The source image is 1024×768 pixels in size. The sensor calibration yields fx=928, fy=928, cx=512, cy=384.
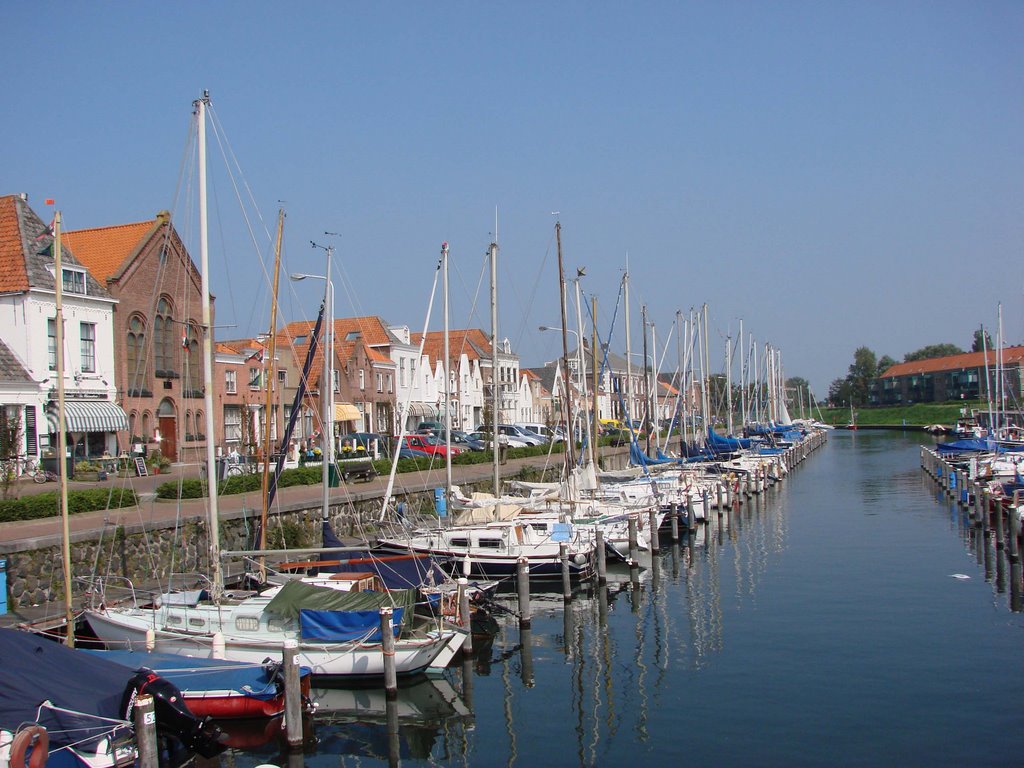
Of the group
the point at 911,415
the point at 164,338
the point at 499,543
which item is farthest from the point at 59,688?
the point at 911,415

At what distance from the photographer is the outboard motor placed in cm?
1535

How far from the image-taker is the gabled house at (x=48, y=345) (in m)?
39.2

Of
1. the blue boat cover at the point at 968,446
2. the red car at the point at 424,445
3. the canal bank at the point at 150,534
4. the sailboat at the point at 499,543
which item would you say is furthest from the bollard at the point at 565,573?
the blue boat cover at the point at 968,446

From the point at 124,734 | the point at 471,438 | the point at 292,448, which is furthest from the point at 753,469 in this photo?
the point at 124,734

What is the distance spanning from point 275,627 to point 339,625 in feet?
4.52

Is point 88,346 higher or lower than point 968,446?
higher

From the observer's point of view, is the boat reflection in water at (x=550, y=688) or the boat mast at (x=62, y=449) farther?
the boat mast at (x=62, y=449)

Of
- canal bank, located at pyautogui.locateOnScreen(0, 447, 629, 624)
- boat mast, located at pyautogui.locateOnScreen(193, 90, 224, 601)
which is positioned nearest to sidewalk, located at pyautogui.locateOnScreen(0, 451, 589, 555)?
canal bank, located at pyautogui.locateOnScreen(0, 447, 629, 624)

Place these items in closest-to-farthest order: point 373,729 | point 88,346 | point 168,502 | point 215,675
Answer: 1. point 215,675
2. point 373,729
3. point 168,502
4. point 88,346

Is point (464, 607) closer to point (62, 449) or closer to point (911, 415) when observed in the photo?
point (62, 449)

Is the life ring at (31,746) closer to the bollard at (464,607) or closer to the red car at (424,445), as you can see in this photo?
the bollard at (464,607)

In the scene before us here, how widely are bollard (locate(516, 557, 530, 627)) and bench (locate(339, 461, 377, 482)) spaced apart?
18401 millimetres

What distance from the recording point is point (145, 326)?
47.4 m

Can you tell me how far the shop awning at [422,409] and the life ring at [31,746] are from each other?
61239 mm
